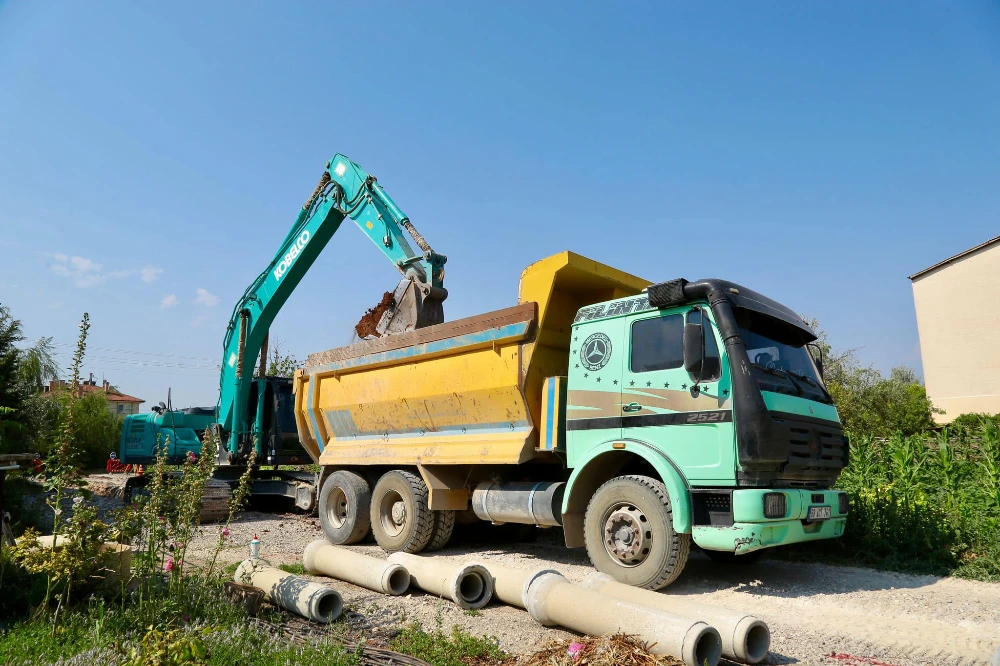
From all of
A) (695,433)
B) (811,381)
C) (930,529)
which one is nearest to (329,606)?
(695,433)

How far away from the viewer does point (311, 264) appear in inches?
508

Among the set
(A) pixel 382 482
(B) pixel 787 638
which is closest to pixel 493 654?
(B) pixel 787 638

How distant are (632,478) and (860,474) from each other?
7.62 metres

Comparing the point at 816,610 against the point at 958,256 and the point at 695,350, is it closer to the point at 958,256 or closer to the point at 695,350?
the point at 695,350

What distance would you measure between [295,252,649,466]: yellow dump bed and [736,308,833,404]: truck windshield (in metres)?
1.93

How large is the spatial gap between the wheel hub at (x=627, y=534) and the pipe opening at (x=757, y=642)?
1880 millimetres

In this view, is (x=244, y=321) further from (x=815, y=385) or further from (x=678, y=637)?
(x=678, y=637)

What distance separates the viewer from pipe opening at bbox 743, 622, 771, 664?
419 cm

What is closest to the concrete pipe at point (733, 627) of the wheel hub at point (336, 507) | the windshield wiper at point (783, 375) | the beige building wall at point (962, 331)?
the windshield wiper at point (783, 375)

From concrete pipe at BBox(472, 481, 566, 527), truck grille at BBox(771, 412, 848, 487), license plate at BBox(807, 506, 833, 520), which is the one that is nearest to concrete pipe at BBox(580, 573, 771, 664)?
truck grille at BBox(771, 412, 848, 487)

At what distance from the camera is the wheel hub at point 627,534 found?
615 centimetres

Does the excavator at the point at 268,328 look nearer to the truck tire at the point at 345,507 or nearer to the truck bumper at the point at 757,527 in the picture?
the truck tire at the point at 345,507

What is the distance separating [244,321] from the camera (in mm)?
13305

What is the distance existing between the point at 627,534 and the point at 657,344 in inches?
70.7
